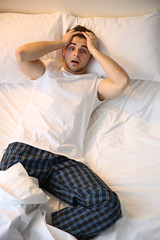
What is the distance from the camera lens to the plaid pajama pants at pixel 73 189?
990mm

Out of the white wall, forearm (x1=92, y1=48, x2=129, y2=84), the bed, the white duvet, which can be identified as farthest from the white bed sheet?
the white wall

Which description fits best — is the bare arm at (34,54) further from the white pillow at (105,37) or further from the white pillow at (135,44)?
the white pillow at (135,44)

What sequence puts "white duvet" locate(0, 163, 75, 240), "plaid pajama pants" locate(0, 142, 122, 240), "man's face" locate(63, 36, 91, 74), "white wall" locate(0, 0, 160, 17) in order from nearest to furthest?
"white duvet" locate(0, 163, 75, 240) → "plaid pajama pants" locate(0, 142, 122, 240) → "man's face" locate(63, 36, 91, 74) → "white wall" locate(0, 0, 160, 17)

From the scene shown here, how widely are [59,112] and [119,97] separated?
45 centimetres

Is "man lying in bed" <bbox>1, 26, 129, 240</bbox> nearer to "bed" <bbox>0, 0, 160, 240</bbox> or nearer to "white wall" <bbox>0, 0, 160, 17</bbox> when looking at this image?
"bed" <bbox>0, 0, 160, 240</bbox>

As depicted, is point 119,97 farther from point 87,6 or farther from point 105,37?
point 87,6

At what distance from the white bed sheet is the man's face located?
316mm

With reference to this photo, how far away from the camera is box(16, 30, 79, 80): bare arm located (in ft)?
4.09

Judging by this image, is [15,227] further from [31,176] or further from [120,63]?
[120,63]

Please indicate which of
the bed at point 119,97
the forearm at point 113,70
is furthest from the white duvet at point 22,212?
the forearm at point 113,70

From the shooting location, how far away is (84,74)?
55.9 inches

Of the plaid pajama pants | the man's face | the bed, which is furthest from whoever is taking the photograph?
the man's face

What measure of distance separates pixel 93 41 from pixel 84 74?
208 mm

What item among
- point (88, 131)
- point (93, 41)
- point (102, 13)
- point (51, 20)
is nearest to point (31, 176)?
point (88, 131)
